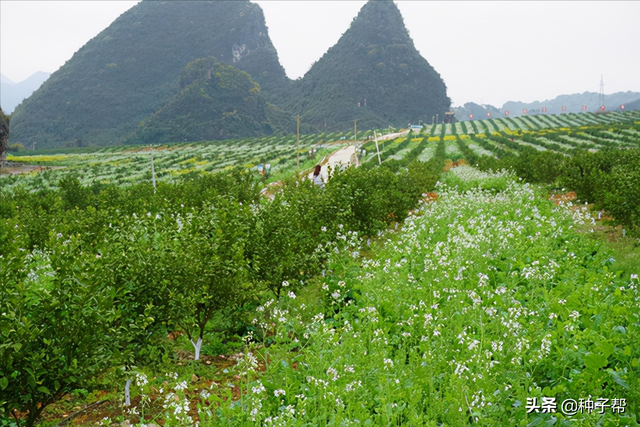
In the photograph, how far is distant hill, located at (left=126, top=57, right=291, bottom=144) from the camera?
115m

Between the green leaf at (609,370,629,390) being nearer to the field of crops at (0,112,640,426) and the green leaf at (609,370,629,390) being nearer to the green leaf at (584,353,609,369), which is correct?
the field of crops at (0,112,640,426)

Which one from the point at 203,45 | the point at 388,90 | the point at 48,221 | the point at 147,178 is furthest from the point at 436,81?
the point at 48,221

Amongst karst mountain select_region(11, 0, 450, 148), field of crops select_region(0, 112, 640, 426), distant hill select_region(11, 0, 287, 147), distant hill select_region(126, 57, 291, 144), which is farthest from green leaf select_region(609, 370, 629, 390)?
distant hill select_region(11, 0, 287, 147)

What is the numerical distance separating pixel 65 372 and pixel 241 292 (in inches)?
110

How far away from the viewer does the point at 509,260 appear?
8.80 meters

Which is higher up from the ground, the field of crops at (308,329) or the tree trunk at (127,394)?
the field of crops at (308,329)

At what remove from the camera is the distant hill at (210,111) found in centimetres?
11462

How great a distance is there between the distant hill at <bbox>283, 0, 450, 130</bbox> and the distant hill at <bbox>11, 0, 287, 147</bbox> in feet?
68.3

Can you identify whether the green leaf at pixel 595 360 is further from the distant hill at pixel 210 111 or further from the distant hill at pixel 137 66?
the distant hill at pixel 137 66

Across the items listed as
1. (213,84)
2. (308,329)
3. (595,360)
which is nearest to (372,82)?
(213,84)

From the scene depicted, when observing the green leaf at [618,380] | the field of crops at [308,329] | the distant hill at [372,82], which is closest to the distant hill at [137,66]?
the distant hill at [372,82]

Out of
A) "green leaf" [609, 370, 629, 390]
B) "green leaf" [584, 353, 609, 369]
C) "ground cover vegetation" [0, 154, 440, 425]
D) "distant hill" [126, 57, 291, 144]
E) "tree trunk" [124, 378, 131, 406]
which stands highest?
"distant hill" [126, 57, 291, 144]

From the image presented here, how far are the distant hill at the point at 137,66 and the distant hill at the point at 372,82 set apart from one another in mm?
20813

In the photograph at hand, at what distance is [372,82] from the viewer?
161 m
